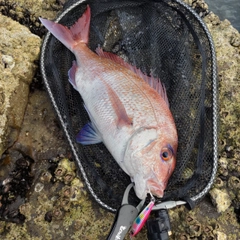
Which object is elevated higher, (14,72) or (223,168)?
(14,72)

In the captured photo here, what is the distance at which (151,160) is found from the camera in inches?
99.0

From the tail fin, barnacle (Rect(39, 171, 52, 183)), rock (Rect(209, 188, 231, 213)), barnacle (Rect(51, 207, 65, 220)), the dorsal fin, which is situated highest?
the tail fin

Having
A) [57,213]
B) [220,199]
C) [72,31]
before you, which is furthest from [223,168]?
[72,31]

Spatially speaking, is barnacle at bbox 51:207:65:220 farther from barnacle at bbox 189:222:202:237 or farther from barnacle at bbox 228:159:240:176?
barnacle at bbox 228:159:240:176

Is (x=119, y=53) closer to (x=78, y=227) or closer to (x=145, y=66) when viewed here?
(x=145, y=66)

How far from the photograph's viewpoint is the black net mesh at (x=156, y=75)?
2.71 meters

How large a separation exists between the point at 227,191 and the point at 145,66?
149 centimetres

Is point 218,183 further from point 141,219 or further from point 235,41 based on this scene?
point 235,41

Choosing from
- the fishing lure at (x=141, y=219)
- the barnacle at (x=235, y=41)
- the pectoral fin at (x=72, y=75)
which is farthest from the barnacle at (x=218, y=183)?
the barnacle at (x=235, y=41)

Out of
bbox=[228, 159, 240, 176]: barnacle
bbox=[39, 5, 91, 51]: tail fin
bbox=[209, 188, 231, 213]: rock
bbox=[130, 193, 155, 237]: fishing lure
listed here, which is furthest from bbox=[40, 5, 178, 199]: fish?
bbox=[228, 159, 240, 176]: barnacle

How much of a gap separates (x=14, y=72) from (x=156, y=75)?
1.44 metres

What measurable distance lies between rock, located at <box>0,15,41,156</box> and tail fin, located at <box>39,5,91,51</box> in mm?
354

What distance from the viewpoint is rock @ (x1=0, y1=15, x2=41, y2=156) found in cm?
290

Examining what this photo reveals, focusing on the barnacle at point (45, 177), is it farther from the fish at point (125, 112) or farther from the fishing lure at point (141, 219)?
the fishing lure at point (141, 219)
